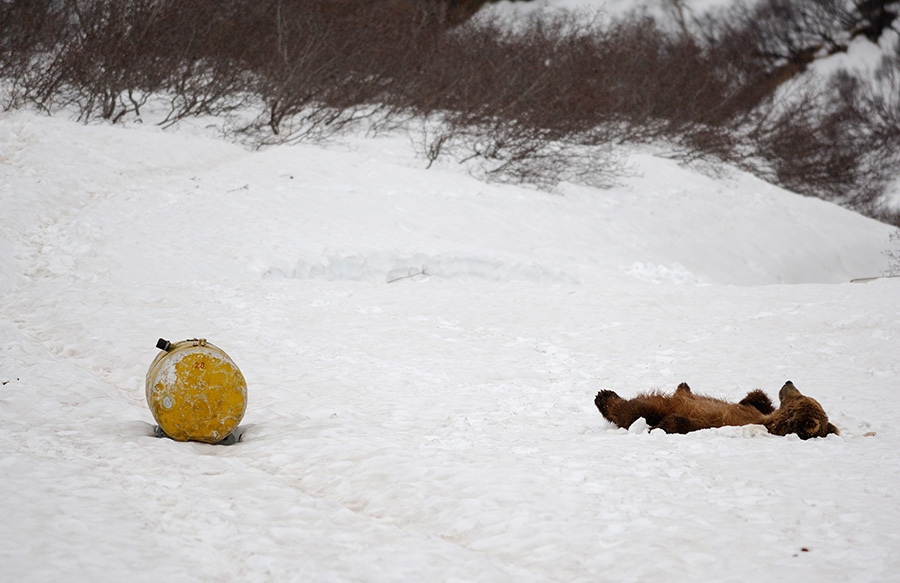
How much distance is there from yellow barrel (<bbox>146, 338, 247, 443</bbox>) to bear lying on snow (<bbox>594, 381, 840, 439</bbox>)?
2.27 m

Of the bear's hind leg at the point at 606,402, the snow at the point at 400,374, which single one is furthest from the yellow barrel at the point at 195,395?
the bear's hind leg at the point at 606,402

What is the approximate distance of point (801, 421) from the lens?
Result: 4816 mm

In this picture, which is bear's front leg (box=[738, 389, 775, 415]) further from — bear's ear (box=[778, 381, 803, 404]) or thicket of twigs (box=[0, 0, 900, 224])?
thicket of twigs (box=[0, 0, 900, 224])

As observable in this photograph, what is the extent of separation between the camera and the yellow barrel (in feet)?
15.0

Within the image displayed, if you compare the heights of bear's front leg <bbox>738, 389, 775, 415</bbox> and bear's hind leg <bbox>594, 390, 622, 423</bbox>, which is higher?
bear's front leg <bbox>738, 389, 775, 415</bbox>

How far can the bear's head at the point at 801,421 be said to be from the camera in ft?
15.8

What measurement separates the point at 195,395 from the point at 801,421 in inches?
135

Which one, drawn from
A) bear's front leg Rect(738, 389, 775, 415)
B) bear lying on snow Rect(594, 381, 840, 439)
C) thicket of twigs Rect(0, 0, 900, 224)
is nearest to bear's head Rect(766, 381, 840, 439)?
bear lying on snow Rect(594, 381, 840, 439)

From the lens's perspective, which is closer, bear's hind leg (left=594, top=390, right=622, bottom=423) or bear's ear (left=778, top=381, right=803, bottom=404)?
bear's ear (left=778, top=381, right=803, bottom=404)

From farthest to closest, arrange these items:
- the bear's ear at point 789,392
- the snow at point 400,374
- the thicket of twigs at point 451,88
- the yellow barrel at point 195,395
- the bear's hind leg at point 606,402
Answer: the thicket of twigs at point 451,88, the bear's hind leg at point 606,402, the bear's ear at point 789,392, the yellow barrel at point 195,395, the snow at point 400,374

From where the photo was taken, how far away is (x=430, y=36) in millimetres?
25188

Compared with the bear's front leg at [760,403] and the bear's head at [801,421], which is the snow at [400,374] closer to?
the bear's head at [801,421]

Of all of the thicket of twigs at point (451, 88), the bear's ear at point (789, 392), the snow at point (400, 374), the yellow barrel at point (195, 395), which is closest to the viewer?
the snow at point (400, 374)

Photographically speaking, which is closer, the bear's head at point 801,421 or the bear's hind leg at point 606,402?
the bear's head at point 801,421
